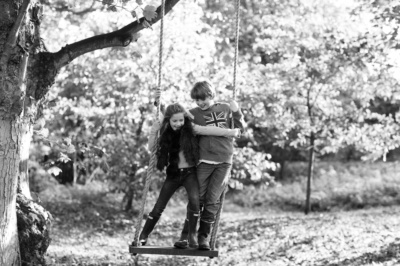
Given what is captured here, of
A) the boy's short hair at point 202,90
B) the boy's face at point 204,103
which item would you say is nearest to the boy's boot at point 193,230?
the boy's face at point 204,103

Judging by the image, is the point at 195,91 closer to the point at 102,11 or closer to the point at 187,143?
the point at 187,143

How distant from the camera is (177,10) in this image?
38.1 ft

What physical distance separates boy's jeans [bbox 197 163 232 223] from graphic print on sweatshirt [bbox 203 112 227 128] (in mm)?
411

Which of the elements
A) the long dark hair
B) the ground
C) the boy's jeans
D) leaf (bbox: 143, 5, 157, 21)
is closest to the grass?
the ground

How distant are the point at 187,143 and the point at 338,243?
5.24 m

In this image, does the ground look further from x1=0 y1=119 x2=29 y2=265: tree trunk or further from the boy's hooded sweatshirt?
the boy's hooded sweatshirt

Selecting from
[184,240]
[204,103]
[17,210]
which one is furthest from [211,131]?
[17,210]

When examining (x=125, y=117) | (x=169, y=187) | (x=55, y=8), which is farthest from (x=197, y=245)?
(x=55, y=8)

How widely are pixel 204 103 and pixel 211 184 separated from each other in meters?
0.83

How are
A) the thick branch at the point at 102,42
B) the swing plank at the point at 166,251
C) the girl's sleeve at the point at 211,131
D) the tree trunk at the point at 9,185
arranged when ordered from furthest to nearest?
the thick branch at the point at 102,42, the tree trunk at the point at 9,185, the girl's sleeve at the point at 211,131, the swing plank at the point at 166,251

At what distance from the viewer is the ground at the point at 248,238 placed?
9.27m

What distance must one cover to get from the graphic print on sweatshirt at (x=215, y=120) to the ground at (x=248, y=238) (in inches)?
136

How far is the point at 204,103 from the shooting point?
19.8 feet

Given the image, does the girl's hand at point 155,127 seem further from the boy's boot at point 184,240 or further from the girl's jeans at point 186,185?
the boy's boot at point 184,240
